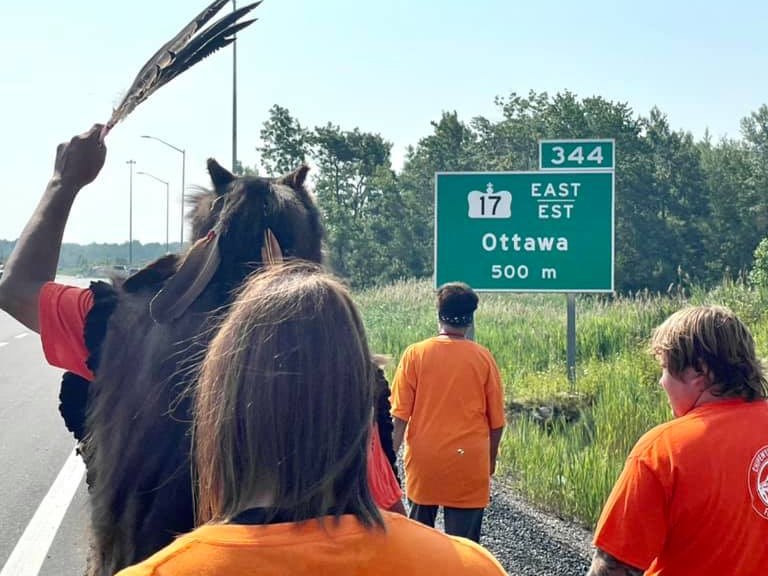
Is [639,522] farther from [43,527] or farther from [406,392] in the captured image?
[43,527]

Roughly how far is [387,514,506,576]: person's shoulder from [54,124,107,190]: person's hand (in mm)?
1170

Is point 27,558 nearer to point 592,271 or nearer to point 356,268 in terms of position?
point 592,271

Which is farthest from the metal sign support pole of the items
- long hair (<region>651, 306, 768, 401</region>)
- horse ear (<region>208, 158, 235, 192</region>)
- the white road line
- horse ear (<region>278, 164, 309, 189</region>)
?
horse ear (<region>208, 158, 235, 192</region>)

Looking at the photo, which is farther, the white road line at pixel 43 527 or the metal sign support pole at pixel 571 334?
the metal sign support pole at pixel 571 334

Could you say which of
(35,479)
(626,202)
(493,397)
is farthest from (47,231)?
(626,202)

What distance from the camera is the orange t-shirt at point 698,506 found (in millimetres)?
2732

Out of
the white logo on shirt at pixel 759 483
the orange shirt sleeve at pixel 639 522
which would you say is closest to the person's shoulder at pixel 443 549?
the orange shirt sleeve at pixel 639 522

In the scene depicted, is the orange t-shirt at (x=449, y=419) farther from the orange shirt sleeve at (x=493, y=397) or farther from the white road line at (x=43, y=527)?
the white road line at (x=43, y=527)

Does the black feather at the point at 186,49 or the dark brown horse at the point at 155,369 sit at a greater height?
the black feather at the point at 186,49

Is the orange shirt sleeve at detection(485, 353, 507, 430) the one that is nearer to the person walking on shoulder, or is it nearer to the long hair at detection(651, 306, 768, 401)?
the person walking on shoulder

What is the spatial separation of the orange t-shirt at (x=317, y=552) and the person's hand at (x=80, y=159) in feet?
3.53

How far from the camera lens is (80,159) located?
2.11 meters

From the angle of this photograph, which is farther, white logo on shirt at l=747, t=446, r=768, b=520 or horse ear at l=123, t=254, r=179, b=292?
white logo on shirt at l=747, t=446, r=768, b=520

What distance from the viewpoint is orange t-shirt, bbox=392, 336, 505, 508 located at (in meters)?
4.96
